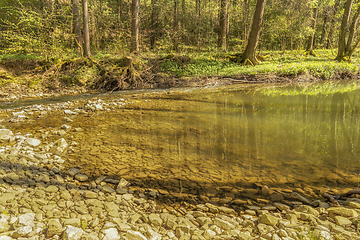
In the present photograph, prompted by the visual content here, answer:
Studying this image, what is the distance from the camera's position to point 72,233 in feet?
6.07

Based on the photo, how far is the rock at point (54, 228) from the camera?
185cm

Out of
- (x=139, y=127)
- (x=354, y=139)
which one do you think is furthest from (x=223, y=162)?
(x=354, y=139)

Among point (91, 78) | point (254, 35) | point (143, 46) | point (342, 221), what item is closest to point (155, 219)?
point (342, 221)

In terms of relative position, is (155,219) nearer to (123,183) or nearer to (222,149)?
(123,183)

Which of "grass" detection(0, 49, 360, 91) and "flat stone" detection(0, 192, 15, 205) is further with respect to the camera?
"grass" detection(0, 49, 360, 91)

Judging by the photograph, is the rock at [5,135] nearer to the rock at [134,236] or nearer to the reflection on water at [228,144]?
the reflection on water at [228,144]

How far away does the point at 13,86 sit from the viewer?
1005 cm

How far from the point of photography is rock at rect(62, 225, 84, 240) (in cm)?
181

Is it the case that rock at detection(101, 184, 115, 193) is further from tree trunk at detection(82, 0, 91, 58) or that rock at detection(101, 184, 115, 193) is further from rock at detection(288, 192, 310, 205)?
tree trunk at detection(82, 0, 91, 58)

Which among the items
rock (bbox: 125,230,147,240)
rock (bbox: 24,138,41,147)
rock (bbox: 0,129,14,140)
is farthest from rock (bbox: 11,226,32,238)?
rock (bbox: 0,129,14,140)

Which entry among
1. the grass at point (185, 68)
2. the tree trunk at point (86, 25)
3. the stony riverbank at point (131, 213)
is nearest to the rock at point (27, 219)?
the stony riverbank at point (131, 213)

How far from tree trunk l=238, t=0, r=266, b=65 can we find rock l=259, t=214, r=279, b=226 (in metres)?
14.3

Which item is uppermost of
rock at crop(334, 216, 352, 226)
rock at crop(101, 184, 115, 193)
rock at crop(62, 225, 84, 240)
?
rock at crop(62, 225, 84, 240)

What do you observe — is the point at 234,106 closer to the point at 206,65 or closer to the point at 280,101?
the point at 280,101
